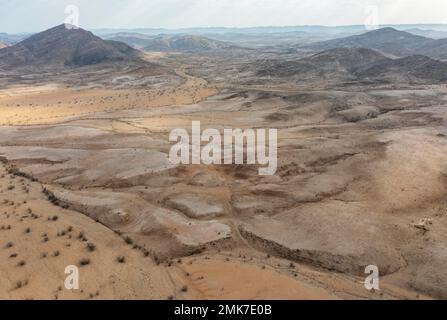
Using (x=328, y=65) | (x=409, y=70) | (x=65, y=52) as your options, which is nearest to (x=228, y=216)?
(x=409, y=70)

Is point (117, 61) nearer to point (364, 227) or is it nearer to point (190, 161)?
point (190, 161)

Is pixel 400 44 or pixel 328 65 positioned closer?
pixel 328 65

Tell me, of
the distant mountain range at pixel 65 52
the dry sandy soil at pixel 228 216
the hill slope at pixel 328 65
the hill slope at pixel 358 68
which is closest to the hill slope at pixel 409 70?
the hill slope at pixel 358 68

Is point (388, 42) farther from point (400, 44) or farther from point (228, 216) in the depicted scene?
point (228, 216)

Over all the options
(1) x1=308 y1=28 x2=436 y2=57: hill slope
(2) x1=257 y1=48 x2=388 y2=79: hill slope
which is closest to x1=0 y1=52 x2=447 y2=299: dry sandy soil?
(2) x1=257 y1=48 x2=388 y2=79: hill slope

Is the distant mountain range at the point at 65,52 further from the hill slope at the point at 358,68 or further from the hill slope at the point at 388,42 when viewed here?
the hill slope at the point at 388,42
